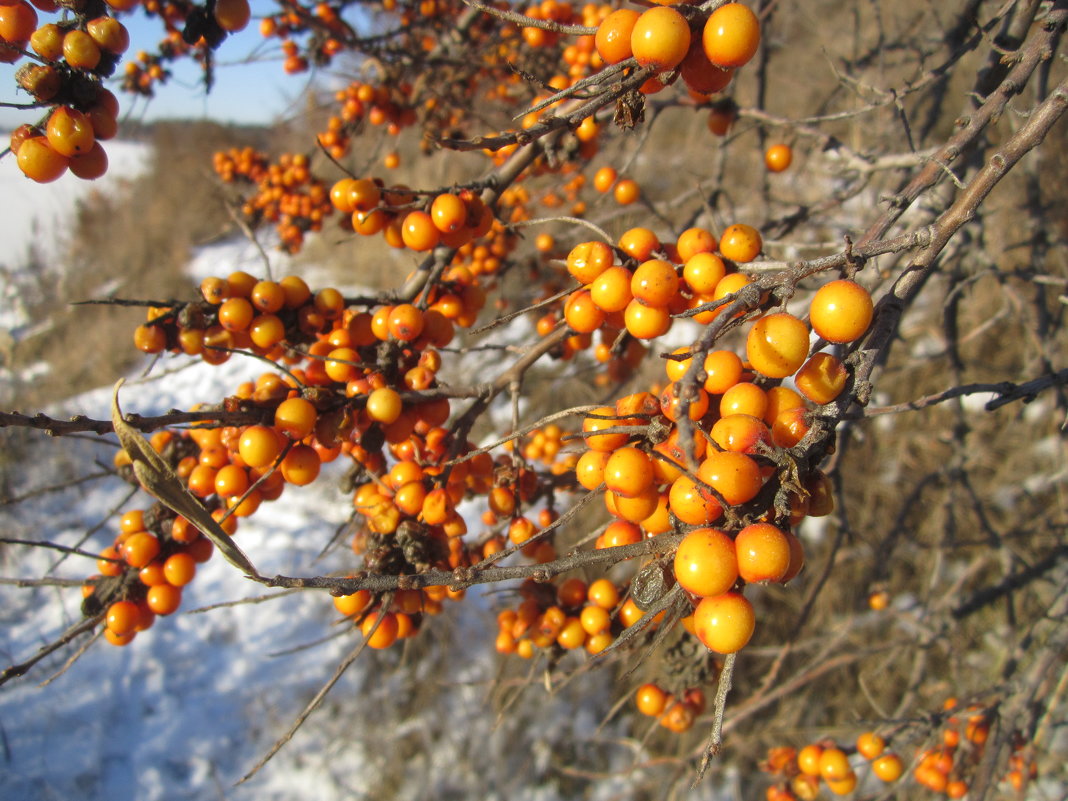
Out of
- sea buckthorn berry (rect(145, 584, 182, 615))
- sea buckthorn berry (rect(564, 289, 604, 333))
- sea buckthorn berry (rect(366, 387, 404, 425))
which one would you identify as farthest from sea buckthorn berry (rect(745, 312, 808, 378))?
sea buckthorn berry (rect(145, 584, 182, 615))

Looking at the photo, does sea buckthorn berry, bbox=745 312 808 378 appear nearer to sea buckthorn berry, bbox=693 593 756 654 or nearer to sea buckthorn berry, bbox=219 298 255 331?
sea buckthorn berry, bbox=693 593 756 654

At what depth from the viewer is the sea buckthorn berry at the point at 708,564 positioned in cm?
72

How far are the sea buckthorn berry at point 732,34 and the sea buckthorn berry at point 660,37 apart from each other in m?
0.04

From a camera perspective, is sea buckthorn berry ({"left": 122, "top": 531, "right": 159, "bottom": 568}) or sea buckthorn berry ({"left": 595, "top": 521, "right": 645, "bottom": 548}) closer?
sea buckthorn berry ({"left": 595, "top": 521, "right": 645, "bottom": 548})

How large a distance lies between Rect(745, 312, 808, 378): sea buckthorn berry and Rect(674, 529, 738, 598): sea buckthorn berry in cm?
26

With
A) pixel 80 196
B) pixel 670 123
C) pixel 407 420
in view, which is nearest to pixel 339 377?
pixel 407 420

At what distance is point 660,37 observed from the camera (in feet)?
2.74

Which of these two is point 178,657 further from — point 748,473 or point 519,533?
point 748,473

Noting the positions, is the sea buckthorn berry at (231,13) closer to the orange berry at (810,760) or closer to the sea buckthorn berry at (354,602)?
the sea buckthorn berry at (354,602)

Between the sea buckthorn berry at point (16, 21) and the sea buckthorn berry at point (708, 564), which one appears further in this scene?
the sea buckthorn berry at point (16, 21)

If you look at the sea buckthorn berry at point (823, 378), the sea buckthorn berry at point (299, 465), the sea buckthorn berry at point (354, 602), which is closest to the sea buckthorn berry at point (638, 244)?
the sea buckthorn berry at point (823, 378)

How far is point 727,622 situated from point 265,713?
4.70 metres

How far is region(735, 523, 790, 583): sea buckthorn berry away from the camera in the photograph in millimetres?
701

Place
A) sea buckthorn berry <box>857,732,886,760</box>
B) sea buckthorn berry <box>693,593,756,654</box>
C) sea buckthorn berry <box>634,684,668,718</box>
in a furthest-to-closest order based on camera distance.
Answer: sea buckthorn berry <box>857,732,886,760</box> → sea buckthorn berry <box>634,684,668,718</box> → sea buckthorn berry <box>693,593,756,654</box>
